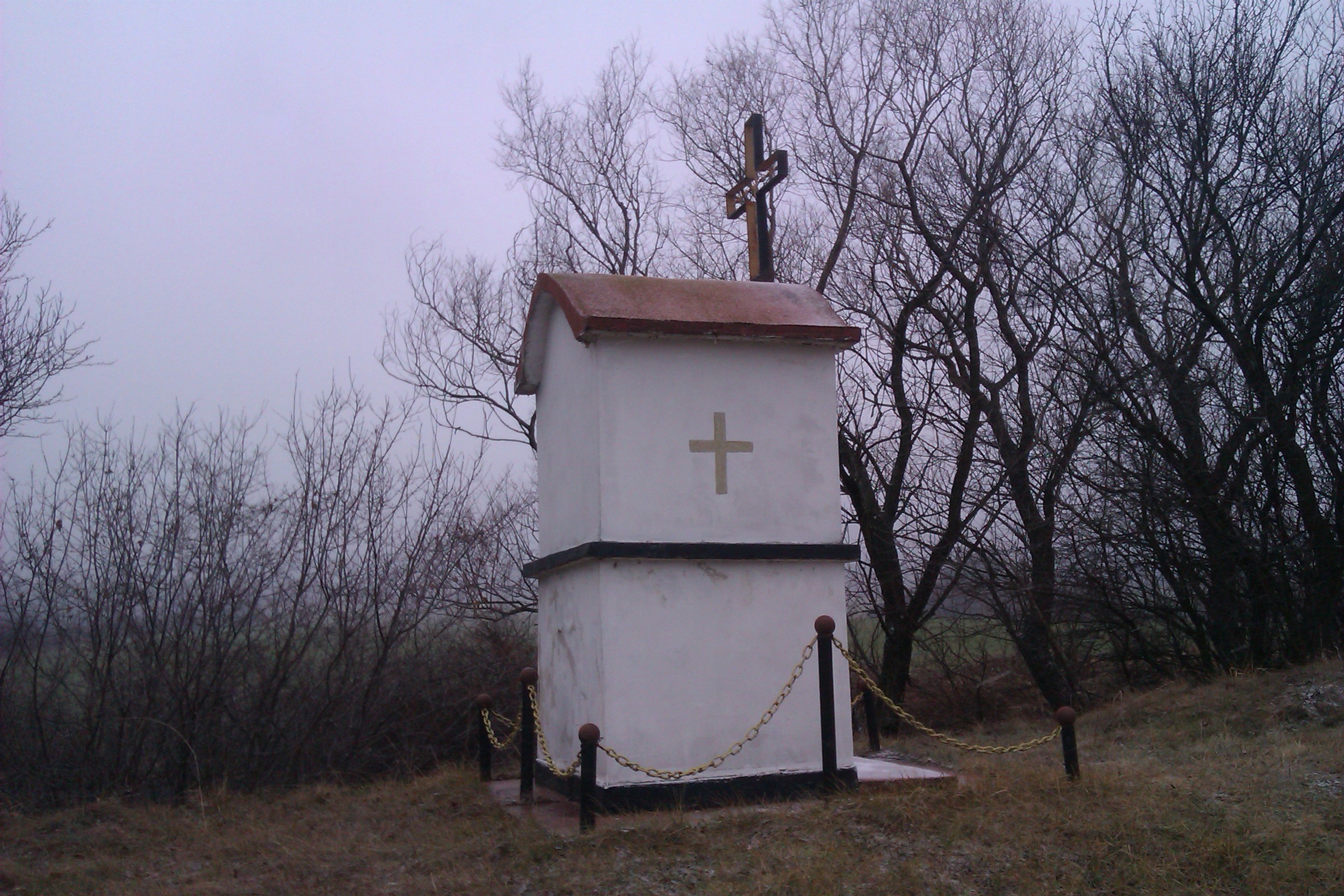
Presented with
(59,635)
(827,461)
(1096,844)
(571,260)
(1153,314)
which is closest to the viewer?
(1096,844)

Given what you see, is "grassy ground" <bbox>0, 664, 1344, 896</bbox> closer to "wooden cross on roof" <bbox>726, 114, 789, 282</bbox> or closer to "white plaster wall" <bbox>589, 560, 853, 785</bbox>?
"white plaster wall" <bbox>589, 560, 853, 785</bbox>

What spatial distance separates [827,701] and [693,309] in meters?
2.83

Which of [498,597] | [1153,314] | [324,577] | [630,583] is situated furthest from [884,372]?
[630,583]

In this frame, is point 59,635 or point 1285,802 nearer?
point 1285,802

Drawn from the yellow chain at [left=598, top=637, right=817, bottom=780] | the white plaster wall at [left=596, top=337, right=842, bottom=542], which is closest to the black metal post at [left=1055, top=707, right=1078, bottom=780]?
the yellow chain at [left=598, top=637, right=817, bottom=780]

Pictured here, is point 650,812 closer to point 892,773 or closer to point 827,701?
point 827,701

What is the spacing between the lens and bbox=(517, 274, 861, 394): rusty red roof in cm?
734

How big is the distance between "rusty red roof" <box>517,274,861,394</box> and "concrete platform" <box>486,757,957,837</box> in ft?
10.1

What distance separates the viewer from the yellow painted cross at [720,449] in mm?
7438

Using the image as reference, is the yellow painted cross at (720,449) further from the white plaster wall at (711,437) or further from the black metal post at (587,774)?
the black metal post at (587,774)

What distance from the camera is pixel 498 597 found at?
16344 mm

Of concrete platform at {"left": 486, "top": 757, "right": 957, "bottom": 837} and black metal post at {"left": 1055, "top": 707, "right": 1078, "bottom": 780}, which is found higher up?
black metal post at {"left": 1055, "top": 707, "right": 1078, "bottom": 780}

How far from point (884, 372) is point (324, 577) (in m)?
8.90

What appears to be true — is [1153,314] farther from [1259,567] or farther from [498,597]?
[498,597]
